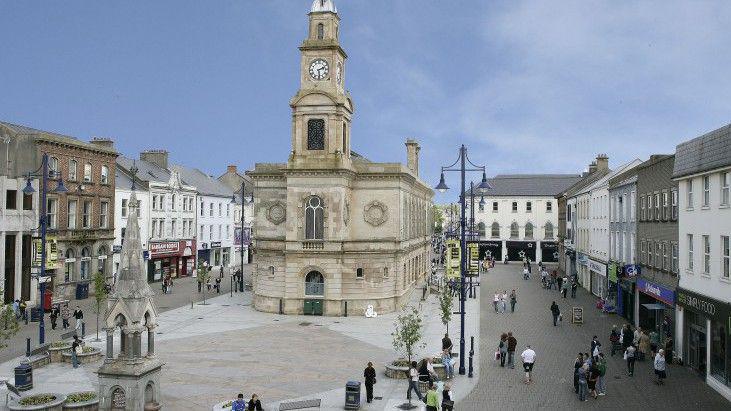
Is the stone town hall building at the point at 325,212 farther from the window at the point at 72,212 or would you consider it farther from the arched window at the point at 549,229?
the arched window at the point at 549,229

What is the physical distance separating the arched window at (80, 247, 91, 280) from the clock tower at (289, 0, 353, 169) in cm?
2009

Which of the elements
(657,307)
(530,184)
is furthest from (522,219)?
(657,307)

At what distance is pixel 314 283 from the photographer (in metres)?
46.3

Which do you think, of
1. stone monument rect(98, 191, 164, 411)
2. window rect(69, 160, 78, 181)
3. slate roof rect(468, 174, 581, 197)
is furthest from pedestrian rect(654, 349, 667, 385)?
slate roof rect(468, 174, 581, 197)

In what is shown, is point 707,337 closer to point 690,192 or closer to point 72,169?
point 690,192

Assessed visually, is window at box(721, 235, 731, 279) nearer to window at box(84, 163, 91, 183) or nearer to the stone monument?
the stone monument

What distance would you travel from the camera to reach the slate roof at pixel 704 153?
25156 mm

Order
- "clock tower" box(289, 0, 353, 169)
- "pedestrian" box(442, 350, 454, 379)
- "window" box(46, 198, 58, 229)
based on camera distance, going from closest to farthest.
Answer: "pedestrian" box(442, 350, 454, 379)
"clock tower" box(289, 0, 353, 169)
"window" box(46, 198, 58, 229)

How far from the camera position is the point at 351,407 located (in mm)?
22797

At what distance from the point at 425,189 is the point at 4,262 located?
39.7 metres

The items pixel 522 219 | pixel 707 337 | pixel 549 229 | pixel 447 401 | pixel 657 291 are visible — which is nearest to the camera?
pixel 447 401

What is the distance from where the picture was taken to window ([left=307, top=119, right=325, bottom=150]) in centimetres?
4706

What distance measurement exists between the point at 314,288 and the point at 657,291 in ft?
72.0

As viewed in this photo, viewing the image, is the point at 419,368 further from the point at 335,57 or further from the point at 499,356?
the point at 335,57
